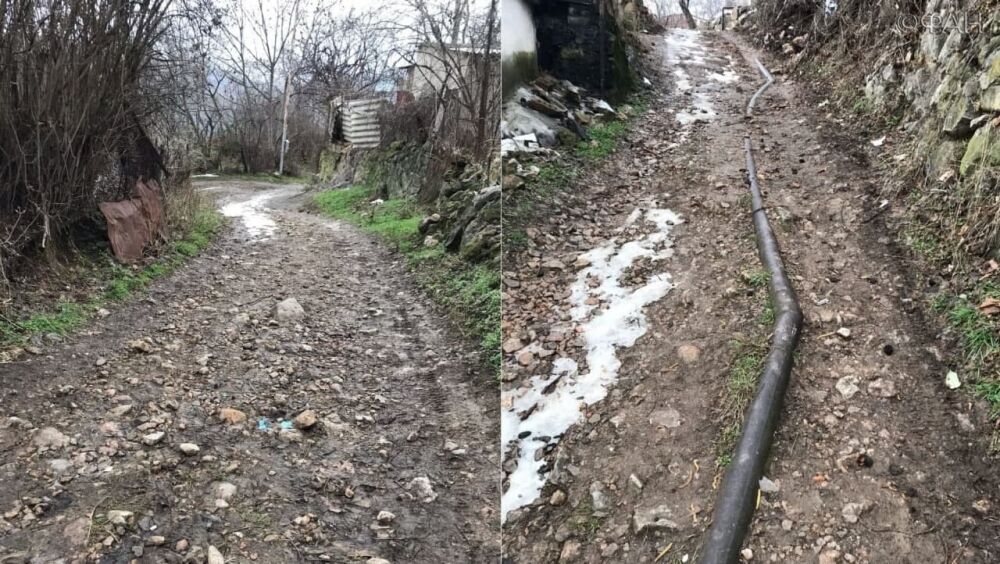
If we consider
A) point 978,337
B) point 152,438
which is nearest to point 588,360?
point 978,337

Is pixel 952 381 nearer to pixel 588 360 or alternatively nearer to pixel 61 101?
pixel 588 360

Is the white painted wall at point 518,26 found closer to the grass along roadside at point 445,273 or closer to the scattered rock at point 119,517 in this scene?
the grass along roadside at point 445,273

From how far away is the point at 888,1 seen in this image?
5227 mm

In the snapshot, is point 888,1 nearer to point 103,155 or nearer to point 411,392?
point 411,392

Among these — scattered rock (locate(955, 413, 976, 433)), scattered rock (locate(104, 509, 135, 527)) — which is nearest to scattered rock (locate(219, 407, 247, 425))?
scattered rock (locate(104, 509, 135, 527))

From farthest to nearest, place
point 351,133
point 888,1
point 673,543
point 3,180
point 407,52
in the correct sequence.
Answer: point 351,133 → point 407,52 → point 888,1 → point 3,180 → point 673,543

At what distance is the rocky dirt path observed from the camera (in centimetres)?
151

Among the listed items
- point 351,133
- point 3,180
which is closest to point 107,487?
point 3,180

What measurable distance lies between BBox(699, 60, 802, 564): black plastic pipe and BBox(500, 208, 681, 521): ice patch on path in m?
0.45

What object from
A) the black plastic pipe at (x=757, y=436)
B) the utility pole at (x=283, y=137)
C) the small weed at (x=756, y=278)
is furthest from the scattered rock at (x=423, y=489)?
the utility pole at (x=283, y=137)

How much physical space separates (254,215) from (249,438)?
18.3 ft

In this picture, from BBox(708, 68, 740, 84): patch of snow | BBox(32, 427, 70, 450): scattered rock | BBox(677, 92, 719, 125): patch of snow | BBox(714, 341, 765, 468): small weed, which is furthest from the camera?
BBox(708, 68, 740, 84): patch of snow

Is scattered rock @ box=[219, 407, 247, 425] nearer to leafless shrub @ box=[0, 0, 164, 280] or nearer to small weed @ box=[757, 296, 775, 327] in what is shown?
leafless shrub @ box=[0, 0, 164, 280]

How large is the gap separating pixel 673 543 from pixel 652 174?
2664mm
